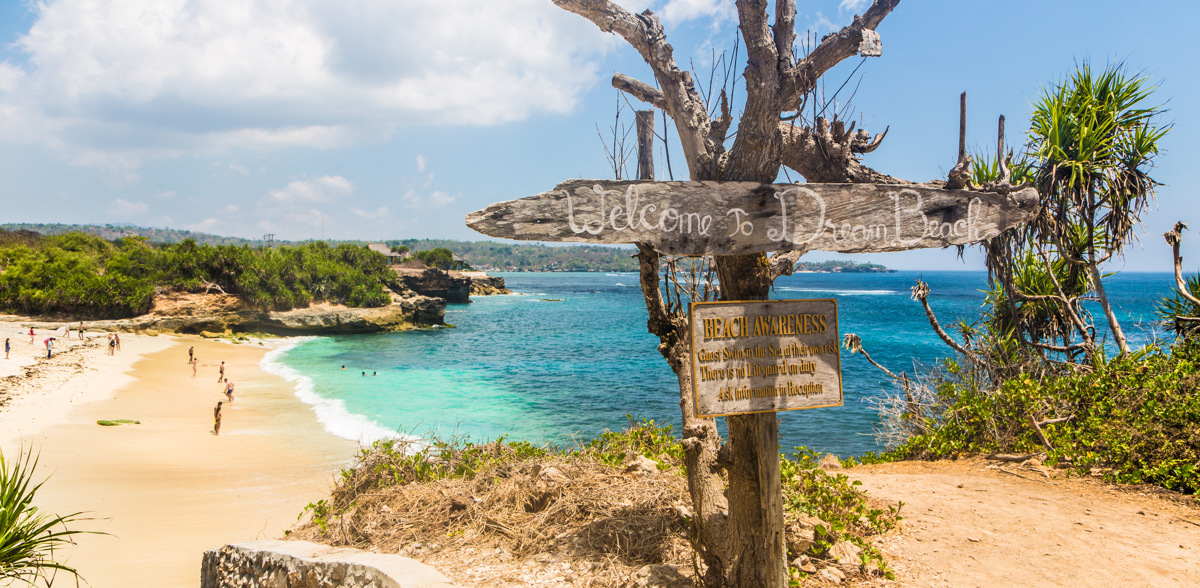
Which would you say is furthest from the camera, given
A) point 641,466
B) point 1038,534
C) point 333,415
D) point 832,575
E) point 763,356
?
point 333,415

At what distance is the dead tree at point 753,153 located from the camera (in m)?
3.12

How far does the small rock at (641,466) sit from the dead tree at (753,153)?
1217mm

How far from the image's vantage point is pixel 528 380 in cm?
2694

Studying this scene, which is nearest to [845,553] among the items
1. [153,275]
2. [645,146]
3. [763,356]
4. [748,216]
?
[763,356]

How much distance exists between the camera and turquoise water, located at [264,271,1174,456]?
1672 cm

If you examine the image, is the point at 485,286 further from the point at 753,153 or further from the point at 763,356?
the point at 763,356

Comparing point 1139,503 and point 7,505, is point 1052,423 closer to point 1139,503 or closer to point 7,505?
point 1139,503

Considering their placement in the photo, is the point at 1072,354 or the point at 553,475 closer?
the point at 553,475

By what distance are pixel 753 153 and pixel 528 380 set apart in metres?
24.7

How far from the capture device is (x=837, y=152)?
342cm

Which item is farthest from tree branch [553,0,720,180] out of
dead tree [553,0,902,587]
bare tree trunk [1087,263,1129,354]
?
bare tree trunk [1087,263,1129,354]

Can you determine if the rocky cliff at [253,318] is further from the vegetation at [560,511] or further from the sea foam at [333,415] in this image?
the vegetation at [560,511]

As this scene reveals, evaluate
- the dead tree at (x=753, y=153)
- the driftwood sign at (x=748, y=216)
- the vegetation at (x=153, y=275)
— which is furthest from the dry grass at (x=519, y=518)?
the vegetation at (x=153, y=275)

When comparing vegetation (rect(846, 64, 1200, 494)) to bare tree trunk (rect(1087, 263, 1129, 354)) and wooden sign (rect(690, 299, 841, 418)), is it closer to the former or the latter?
bare tree trunk (rect(1087, 263, 1129, 354))
